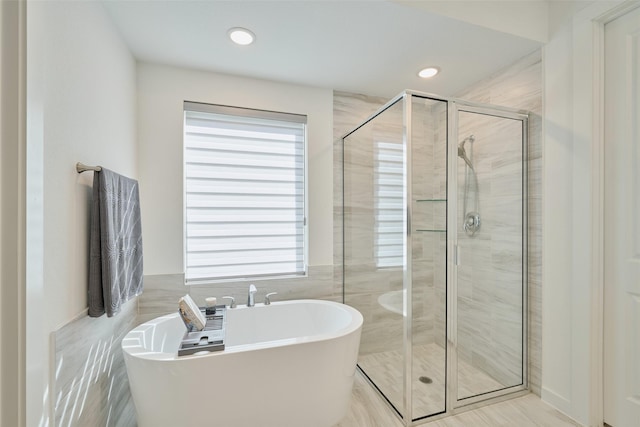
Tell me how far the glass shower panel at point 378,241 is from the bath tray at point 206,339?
1131mm

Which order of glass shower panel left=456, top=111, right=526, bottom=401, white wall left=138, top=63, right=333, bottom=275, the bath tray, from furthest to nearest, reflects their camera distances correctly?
white wall left=138, top=63, right=333, bottom=275
glass shower panel left=456, top=111, right=526, bottom=401
the bath tray

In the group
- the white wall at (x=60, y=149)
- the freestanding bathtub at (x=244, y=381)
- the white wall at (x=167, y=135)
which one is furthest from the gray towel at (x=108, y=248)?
the white wall at (x=167, y=135)

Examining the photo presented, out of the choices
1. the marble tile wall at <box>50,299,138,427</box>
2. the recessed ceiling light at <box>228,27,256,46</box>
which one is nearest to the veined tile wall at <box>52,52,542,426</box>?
the marble tile wall at <box>50,299,138,427</box>

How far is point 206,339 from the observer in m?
1.49

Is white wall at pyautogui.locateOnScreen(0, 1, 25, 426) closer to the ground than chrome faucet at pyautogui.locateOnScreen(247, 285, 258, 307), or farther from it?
farther from it

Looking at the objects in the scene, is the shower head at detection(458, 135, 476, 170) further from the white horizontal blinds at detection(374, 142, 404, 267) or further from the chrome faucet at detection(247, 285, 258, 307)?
the chrome faucet at detection(247, 285, 258, 307)

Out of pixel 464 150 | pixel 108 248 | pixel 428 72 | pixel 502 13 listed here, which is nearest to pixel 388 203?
pixel 464 150

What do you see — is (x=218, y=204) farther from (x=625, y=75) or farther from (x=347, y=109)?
(x=625, y=75)

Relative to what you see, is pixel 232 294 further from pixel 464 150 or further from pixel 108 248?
pixel 464 150

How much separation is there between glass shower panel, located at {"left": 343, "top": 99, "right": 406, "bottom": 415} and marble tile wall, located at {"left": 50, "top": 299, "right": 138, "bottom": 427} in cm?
167

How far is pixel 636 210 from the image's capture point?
4.87 feet

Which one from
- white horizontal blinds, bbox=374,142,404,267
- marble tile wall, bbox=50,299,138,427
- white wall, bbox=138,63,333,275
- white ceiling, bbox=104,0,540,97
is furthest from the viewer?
white wall, bbox=138,63,333,275

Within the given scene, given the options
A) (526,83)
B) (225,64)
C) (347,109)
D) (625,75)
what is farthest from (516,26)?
(225,64)

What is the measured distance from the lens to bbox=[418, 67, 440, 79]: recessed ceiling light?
2168 millimetres
